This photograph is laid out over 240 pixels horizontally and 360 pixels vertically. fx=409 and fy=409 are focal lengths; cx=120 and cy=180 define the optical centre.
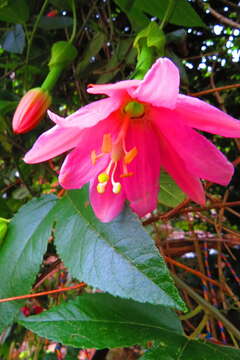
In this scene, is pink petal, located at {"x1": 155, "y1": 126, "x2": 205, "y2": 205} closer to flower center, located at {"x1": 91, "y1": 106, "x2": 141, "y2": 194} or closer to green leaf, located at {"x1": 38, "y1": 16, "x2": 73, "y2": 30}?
flower center, located at {"x1": 91, "y1": 106, "x2": 141, "y2": 194}

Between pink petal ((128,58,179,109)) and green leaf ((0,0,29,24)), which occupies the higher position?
green leaf ((0,0,29,24))

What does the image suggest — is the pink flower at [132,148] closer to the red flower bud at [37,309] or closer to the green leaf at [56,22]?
the green leaf at [56,22]

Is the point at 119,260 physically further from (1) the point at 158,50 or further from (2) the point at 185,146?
(1) the point at 158,50

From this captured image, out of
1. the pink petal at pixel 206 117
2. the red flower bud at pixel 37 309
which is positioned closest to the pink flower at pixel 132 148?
the pink petal at pixel 206 117

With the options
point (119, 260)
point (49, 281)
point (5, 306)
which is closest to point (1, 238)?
point (5, 306)

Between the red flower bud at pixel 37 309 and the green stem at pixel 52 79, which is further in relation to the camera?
the red flower bud at pixel 37 309

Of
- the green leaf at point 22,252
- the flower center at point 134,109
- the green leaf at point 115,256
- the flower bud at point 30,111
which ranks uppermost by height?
the flower bud at point 30,111

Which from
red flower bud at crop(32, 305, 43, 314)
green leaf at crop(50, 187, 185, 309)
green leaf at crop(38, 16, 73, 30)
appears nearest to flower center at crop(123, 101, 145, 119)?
green leaf at crop(50, 187, 185, 309)

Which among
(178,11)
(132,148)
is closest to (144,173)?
(132,148)
